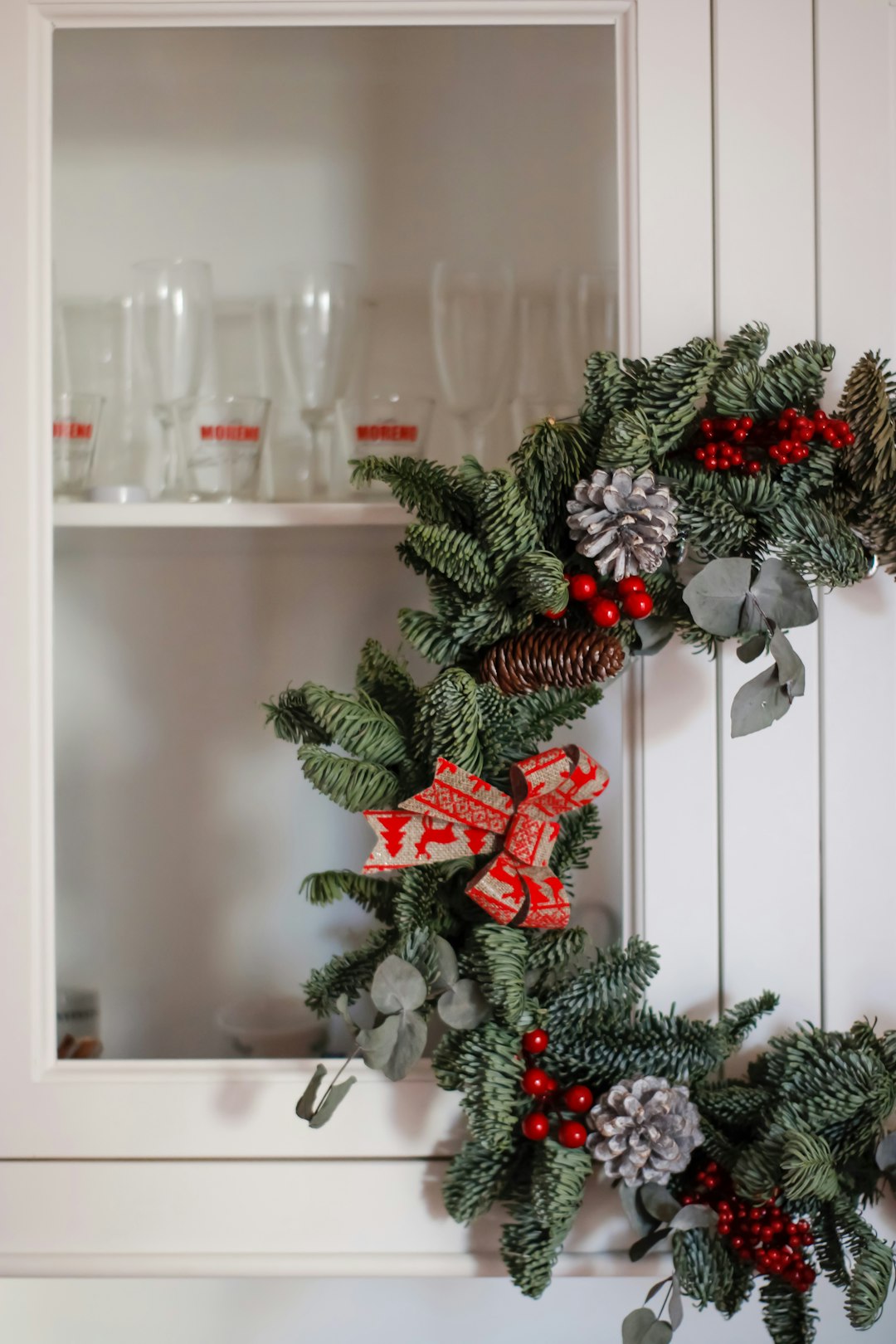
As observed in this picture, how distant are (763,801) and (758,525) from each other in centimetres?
14

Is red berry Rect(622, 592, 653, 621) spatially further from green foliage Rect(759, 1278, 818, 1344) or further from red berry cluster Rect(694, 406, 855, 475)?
green foliage Rect(759, 1278, 818, 1344)

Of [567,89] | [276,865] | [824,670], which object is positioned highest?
[567,89]

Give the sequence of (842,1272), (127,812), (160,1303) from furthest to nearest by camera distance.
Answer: (160,1303)
(127,812)
(842,1272)

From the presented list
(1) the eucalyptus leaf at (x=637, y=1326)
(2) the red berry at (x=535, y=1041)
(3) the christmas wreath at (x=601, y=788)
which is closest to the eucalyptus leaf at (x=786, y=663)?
(3) the christmas wreath at (x=601, y=788)

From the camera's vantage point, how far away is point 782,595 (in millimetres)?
464

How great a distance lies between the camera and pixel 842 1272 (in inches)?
18.3

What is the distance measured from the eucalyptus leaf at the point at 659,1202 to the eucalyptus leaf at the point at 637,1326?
41 mm

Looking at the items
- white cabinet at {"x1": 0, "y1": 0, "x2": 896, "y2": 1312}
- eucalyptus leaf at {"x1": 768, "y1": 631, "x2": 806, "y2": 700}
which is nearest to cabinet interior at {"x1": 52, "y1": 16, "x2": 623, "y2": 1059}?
white cabinet at {"x1": 0, "y1": 0, "x2": 896, "y2": 1312}

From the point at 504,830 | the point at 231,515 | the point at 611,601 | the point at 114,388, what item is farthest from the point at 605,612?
the point at 114,388

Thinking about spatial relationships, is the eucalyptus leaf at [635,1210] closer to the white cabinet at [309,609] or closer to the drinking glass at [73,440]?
the white cabinet at [309,609]

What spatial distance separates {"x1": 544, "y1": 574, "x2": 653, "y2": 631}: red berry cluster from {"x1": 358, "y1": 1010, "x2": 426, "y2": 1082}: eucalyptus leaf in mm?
209

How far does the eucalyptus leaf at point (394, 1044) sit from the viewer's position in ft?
1.55

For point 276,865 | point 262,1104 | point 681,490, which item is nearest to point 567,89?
point 681,490

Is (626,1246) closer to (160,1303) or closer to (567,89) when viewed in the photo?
(160,1303)
